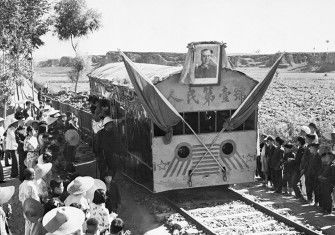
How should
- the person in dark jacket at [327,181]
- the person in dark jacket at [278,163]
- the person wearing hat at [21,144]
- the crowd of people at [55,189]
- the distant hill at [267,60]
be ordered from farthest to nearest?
the distant hill at [267,60] → the person wearing hat at [21,144] → the person in dark jacket at [278,163] → the person in dark jacket at [327,181] → the crowd of people at [55,189]

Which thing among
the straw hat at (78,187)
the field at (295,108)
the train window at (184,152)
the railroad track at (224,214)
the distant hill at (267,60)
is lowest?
the railroad track at (224,214)

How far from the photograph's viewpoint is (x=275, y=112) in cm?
2800

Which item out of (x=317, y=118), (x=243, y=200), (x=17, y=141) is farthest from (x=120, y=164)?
(x=317, y=118)

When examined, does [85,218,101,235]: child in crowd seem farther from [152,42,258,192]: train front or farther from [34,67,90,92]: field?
[34,67,90,92]: field

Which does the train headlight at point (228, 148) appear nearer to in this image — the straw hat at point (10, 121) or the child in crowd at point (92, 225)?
the child in crowd at point (92, 225)

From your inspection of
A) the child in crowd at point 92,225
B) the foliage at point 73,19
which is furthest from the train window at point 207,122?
the foliage at point 73,19

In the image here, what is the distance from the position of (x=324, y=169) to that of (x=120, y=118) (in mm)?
5843

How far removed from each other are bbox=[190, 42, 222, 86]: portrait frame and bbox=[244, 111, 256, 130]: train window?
136 centimetres

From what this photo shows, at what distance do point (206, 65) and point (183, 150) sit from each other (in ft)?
6.76


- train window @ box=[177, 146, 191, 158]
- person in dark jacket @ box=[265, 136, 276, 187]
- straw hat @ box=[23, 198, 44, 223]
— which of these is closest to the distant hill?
person in dark jacket @ box=[265, 136, 276, 187]

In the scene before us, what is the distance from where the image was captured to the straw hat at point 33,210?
687cm

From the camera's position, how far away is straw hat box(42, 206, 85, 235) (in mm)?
5809

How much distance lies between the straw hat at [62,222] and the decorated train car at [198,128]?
15.2ft

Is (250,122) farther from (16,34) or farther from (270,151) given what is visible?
(16,34)
